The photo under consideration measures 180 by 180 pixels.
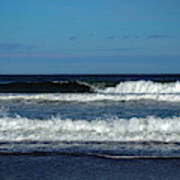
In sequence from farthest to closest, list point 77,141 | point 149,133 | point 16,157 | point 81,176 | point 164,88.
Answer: point 164,88 < point 149,133 < point 77,141 < point 16,157 < point 81,176

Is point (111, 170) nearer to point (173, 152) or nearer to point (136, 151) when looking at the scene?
point (136, 151)

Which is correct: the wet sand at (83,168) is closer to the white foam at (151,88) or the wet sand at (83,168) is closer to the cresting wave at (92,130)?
the cresting wave at (92,130)

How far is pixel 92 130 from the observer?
732 centimetres

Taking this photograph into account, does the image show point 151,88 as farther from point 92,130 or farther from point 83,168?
point 83,168

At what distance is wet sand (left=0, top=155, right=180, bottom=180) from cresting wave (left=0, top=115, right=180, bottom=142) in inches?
51.3

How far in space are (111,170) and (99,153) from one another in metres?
0.83

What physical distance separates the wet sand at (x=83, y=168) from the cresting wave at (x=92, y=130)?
130cm

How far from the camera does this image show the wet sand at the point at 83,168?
4.45 meters

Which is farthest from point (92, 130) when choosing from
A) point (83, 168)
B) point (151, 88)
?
point (151, 88)

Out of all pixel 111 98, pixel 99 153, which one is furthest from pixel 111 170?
pixel 111 98

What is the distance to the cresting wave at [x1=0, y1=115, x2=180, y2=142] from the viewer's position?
6605 mm

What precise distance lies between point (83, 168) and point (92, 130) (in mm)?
2520

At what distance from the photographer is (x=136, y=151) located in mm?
5609

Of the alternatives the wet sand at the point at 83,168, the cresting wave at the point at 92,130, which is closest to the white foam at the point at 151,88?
the cresting wave at the point at 92,130
